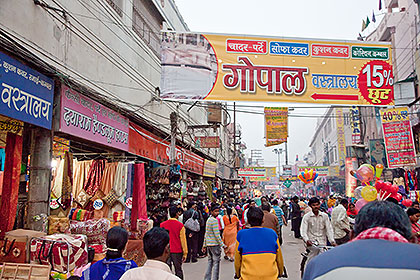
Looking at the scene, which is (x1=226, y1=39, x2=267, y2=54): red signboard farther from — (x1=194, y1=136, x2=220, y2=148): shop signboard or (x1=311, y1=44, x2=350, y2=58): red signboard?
(x1=194, y1=136, x2=220, y2=148): shop signboard

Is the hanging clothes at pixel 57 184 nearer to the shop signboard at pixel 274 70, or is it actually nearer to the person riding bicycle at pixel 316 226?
the shop signboard at pixel 274 70

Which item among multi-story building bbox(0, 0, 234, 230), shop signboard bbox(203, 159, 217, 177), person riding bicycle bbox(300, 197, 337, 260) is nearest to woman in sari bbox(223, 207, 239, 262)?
person riding bicycle bbox(300, 197, 337, 260)

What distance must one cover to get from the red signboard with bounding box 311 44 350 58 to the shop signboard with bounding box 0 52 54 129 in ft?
20.2

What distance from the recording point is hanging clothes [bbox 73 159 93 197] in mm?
8078

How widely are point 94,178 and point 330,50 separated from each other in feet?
21.5

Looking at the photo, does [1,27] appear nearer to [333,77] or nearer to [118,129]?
[118,129]

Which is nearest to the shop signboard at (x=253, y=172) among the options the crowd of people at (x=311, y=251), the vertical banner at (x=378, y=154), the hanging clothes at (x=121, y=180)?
the vertical banner at (x=378, y=154)

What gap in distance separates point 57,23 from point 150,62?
18.3ft

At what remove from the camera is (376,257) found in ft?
5.69

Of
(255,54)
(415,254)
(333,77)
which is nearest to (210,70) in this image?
(255,54)

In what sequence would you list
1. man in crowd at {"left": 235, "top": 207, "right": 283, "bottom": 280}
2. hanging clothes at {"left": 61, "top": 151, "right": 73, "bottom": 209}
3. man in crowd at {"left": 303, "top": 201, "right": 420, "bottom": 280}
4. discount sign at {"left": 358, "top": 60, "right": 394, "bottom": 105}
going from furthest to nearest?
discount sign at {"left": 358, "top": 60, "right": 394, "bottom": 105} < hanging clothes at {"left": 61, "top": 151, "right": 73, "bottom": 209} < man in crowd at {"left": 235, "top": 207, "right": 283, "bottom": 280} < man in crowd at {"left": 303, "top": 201, "right": 420, "bottom": 280}

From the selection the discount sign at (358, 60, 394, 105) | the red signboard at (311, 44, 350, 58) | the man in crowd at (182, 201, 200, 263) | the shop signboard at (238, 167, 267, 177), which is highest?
the red signboard at (311, 44, 350, 58)

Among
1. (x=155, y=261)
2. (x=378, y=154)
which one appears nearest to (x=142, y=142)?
(x=155, y=261)

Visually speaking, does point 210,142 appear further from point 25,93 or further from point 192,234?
point 25,93
